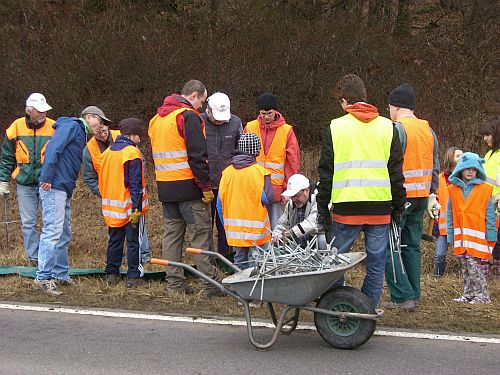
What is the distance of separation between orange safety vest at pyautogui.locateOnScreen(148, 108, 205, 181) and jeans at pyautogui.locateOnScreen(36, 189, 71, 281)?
4.16 ft

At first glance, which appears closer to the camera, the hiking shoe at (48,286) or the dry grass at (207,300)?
the dry grass at (207,300)

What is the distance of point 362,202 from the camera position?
20.2ft

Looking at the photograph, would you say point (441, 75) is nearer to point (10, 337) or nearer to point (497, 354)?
point (497, 354)

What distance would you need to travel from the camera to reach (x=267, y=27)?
15.2m

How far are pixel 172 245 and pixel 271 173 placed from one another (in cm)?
149

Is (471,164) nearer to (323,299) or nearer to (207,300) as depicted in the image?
(323,299)

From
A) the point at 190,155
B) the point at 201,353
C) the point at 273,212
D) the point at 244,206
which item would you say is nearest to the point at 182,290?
the point at 244,206

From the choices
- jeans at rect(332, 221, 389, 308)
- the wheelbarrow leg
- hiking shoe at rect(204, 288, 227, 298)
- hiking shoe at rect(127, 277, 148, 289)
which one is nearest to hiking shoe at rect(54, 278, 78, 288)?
hiking shoe at rect(127, 277, 148, 289)

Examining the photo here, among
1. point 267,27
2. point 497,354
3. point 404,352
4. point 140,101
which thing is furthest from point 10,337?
point 267,27

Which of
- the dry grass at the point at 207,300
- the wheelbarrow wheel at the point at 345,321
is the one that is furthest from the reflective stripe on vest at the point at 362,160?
the dry grass at the point at 207,300

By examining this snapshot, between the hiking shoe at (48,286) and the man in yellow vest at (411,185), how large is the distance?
3.34 metres

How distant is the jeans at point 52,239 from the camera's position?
7.96m

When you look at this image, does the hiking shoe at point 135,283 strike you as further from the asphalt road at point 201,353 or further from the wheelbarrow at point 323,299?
the wheelbarrow at point 323,299

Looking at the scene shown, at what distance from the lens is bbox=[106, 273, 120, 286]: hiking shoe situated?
8167mm
